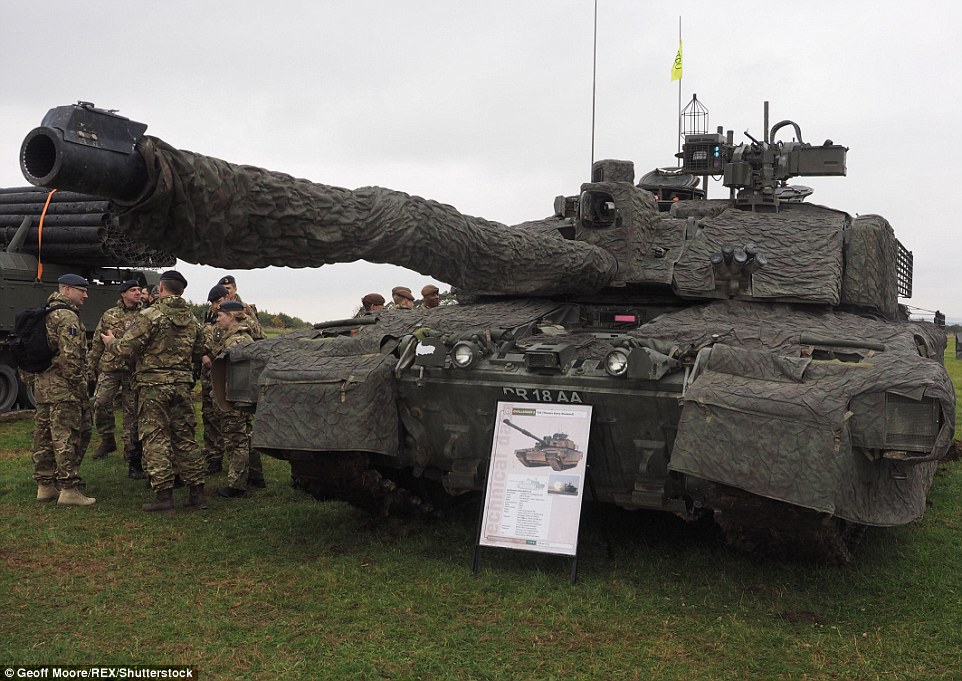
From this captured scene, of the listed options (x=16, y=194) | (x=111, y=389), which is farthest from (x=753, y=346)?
(x=16, y=194)

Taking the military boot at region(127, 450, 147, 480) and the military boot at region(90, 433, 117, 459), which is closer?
the military boot at region(127, 450, 147, 480)

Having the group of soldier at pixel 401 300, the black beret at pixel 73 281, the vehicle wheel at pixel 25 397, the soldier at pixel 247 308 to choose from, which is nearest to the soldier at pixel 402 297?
the group of soldier at pixel 401 300

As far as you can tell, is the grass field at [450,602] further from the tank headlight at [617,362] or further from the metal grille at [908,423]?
the tank headlight at [617,362]

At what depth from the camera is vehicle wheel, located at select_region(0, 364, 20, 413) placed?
13016 millimetres

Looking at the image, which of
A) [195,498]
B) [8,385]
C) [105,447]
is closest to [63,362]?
[195,498]

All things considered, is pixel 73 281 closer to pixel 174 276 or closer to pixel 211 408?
pixel 174 276

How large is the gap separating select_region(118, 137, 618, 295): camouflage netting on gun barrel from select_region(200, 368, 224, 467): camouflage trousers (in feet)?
12.7

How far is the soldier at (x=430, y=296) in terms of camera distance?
11.3 metres

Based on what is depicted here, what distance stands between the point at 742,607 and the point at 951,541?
2382 millimetres

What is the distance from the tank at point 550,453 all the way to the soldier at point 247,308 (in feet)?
11.6

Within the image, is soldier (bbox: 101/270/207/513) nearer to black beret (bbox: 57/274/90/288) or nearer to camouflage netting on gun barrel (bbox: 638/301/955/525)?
black beret (bbox: 57/274/90/288)

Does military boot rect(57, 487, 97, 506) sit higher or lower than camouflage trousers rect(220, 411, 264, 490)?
lower

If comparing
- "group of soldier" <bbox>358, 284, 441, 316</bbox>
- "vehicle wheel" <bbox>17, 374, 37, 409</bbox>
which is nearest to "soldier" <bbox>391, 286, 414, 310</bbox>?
"group of soldier" <bbox>358, 284, 441, 316</bbox>

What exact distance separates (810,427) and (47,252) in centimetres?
1139
